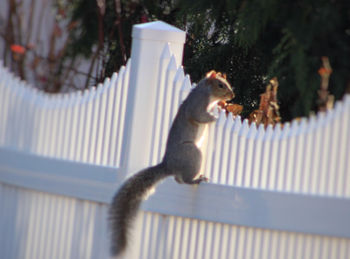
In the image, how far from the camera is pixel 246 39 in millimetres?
4328

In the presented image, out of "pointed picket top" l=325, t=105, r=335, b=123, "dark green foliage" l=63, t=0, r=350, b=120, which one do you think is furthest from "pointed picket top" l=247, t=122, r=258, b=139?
"dark green foliage" l=63, t=0, r=350, b=120

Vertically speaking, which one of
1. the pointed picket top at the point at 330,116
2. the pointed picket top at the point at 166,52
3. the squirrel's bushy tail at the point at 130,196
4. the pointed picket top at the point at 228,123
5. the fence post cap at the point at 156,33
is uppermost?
the fence post cap at the point at 156,33

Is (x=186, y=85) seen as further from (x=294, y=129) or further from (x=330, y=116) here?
(x=330, y=116)

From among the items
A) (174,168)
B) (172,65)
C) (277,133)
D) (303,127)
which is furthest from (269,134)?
(172,65)

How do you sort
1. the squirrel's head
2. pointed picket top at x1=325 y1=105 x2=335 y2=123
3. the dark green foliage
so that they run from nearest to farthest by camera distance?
pointed picket top at x1=325 y1=105 x2=335 y2=123 → the squirrel's head → the dark green foliage

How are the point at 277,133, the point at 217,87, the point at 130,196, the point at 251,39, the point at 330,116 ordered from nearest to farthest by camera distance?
the point at 330,116 → the point at 277,133 → the point at 130,196 → the point at 217,87 → the point at 251,39

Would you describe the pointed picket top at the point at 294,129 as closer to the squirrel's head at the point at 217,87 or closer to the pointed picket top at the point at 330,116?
the pointed picket top at the point at 330,116

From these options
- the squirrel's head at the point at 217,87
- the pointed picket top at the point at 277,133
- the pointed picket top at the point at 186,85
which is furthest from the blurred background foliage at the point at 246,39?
the pointed picket top at the point at 277,133

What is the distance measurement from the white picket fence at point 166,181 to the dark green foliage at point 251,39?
1.11 m

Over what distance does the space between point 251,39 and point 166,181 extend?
4.93ft

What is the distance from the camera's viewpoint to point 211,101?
3430 millimetres

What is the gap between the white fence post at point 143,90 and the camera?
10.6 ft

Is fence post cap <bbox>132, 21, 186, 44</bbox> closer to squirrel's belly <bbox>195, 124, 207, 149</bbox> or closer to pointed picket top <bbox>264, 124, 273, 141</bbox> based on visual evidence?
squirrel's belly <bbox>195, 124, 207, 149</bbox>

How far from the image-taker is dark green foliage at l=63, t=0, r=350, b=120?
4.07 meters
